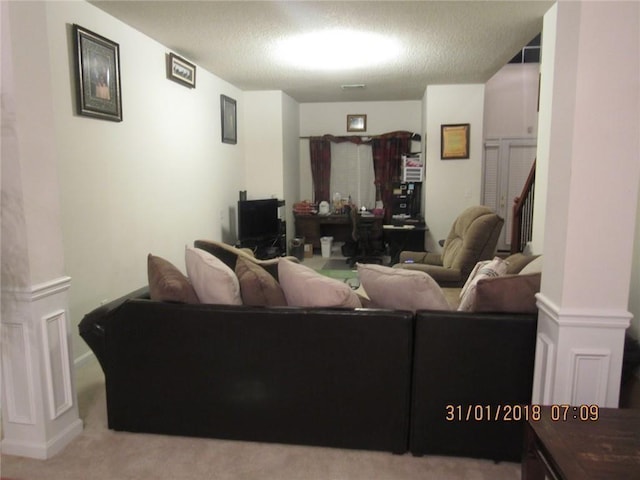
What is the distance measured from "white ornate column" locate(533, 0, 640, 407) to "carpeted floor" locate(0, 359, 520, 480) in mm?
536

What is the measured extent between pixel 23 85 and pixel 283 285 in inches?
52.7

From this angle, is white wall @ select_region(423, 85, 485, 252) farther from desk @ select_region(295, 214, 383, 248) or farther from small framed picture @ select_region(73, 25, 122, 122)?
small framed picture @ select_region(73, 25, 122, 122)

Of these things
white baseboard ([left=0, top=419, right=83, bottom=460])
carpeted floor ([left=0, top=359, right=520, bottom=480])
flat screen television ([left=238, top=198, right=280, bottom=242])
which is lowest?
carpeted floor ([left=0, top=359, right=520, bottom=480])

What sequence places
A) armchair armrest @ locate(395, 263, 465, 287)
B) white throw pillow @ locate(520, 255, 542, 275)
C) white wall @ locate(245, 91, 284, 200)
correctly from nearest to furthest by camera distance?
white throw pillow @ locate(520, 255, 542, 275), armchair armrest @ locate(395, 263, 465, 287), white wall @ locate(245, 91, 284, 200)

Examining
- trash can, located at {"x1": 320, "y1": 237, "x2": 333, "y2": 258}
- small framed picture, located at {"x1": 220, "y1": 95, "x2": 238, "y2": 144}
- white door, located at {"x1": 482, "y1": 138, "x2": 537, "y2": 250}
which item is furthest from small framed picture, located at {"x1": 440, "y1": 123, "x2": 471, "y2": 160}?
small framed picture, located at {"x1": 220, "y1": 95, "x2": 238, "y2": 144}

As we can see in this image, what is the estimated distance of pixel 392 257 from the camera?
6.37 meters

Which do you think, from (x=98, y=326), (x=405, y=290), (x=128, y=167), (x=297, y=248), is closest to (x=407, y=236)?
(x=297, y=248)

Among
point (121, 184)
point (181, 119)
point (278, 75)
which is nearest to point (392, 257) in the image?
point (278, 75)

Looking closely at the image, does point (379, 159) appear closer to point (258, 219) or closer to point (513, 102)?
point (513, 102)

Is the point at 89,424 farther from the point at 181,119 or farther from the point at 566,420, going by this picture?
the point at 181,119

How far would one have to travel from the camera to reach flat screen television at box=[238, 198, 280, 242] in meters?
5.38

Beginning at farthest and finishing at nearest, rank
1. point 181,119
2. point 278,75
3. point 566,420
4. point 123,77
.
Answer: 1. point 278,75
2. point 181,119
3. point 123,77
4. point 566,420

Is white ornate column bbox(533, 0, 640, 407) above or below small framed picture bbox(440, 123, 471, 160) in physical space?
below

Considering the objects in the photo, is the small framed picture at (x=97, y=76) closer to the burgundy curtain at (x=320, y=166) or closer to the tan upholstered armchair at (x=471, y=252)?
the tan upholstered armchair at (x=471, y=252)
